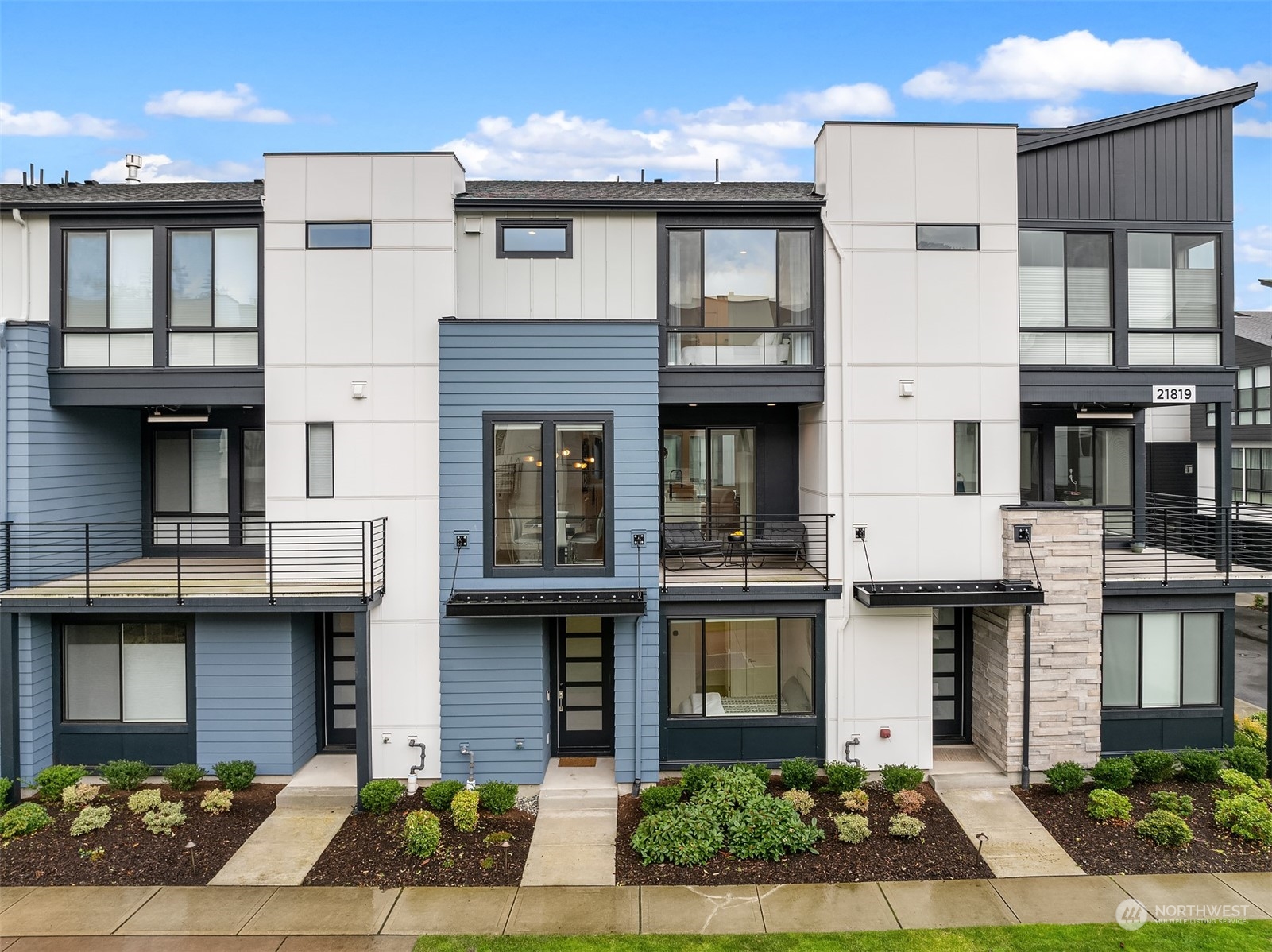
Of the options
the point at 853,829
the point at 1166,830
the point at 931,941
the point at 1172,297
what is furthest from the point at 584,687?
the point at 1172,297

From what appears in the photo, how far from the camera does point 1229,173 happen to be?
10.1 meters

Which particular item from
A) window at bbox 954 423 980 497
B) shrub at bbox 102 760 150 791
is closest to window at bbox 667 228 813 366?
window at bbox 954 423 980 497

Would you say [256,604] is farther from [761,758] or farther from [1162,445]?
[1162,445]

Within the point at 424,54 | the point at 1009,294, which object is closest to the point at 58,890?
the point at 1009,294

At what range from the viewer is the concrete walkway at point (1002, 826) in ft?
24.2

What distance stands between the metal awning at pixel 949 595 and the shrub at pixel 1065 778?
7.09 feet

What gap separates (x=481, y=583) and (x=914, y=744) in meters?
6.37

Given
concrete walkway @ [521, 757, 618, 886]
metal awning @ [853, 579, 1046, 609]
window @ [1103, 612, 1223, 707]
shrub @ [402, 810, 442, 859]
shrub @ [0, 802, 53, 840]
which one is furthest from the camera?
window @ [1103, 612, 1223, 707]

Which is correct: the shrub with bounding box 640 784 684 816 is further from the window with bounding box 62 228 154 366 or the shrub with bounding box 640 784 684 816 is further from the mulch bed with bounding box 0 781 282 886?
the window with bounding box 62 228 154 366

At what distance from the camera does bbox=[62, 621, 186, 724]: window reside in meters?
9.45

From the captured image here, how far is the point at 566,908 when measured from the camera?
6691mm

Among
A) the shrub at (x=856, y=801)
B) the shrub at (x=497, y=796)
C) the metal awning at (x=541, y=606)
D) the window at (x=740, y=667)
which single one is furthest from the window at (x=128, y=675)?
the shrub at (x=856, y=801)

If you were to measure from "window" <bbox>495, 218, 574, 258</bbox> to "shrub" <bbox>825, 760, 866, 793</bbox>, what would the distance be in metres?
7.82

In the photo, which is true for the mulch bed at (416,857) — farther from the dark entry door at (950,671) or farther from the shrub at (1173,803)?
the shrub at (1173,803)
